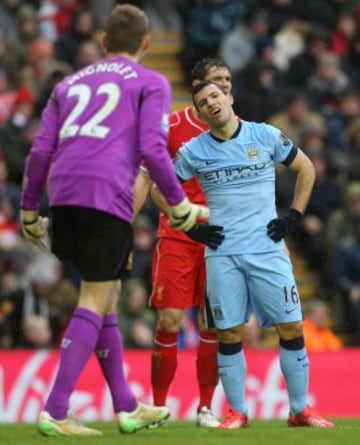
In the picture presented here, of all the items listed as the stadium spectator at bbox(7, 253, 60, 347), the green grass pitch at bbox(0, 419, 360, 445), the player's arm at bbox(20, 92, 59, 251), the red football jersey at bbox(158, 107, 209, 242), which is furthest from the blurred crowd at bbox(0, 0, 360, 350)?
the player's arm at bbox(20, 92, 59, 251)

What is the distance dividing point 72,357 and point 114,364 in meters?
0.47

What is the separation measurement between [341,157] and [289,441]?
1069 cm

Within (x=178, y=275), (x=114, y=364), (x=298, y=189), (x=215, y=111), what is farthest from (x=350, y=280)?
(x=114, y=364)

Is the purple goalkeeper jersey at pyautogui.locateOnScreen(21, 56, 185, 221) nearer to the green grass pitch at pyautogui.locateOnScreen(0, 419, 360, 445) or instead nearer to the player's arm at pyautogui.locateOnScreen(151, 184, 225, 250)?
the player's arm at pyautogui.locateOnScreen(151, 184, 225, 250)

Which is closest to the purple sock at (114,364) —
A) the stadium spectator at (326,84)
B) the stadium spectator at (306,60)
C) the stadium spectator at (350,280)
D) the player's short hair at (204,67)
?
the player's short hair at (204,67)

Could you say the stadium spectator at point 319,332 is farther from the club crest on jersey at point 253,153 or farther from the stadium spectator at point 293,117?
the club crest on jersey at point 253,153

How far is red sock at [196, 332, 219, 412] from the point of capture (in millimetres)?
11234

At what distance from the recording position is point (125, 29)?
9234mm

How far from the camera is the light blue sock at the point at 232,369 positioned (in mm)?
10273

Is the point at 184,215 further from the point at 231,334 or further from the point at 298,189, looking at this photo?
the point at 298,189

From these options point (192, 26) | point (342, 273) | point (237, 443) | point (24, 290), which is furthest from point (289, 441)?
point (192, 26)

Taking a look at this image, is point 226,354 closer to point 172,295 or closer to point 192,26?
point 172,295

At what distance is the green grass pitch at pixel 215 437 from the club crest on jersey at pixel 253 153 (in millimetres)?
1615

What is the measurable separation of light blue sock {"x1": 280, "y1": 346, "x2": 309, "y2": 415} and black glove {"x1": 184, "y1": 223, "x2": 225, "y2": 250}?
749mm
